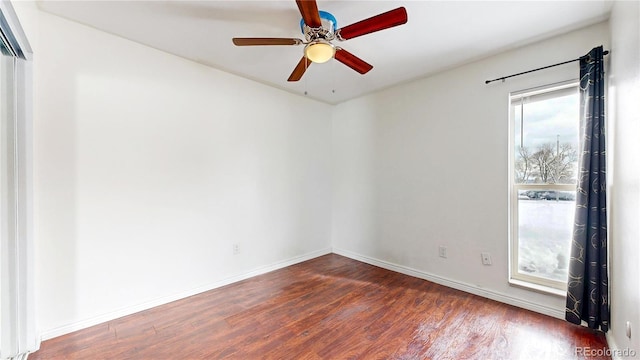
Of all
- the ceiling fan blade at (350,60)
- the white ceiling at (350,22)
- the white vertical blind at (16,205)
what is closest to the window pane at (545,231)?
the white ceiling at (350,22)

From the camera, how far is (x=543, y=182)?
8.04 ft

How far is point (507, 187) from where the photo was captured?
2.56 m

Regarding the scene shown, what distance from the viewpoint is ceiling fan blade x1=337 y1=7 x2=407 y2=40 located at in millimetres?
1576

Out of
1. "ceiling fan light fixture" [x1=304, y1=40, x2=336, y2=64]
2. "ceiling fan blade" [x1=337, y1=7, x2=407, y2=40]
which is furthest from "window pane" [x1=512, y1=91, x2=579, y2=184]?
"ceiling fan light fixture" [x1=304, y1=40, x2=336, y2=64]

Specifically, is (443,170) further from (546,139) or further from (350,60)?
(350,60)

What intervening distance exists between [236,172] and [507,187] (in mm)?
2927

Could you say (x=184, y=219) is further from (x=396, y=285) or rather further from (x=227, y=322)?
(x=396, y=285)

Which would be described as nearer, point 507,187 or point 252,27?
point 252,27

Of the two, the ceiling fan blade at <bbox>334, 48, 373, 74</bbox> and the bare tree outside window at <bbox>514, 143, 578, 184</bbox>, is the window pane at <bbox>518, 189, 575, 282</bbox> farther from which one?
the ceiling fan blade at <bbox>334, 48, 373, 74</bbox>

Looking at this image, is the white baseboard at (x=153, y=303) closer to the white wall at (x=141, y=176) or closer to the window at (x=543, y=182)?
the white wall at (x=141, y=176)

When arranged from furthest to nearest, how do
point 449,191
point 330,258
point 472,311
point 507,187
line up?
point 330,258
point 449,191
point 507,187
point 472,311

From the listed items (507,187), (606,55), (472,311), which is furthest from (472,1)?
(472,311)

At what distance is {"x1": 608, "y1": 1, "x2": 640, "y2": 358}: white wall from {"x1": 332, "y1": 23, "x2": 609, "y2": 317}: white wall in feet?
1.55

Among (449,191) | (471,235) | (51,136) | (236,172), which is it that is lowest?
(471,235)
